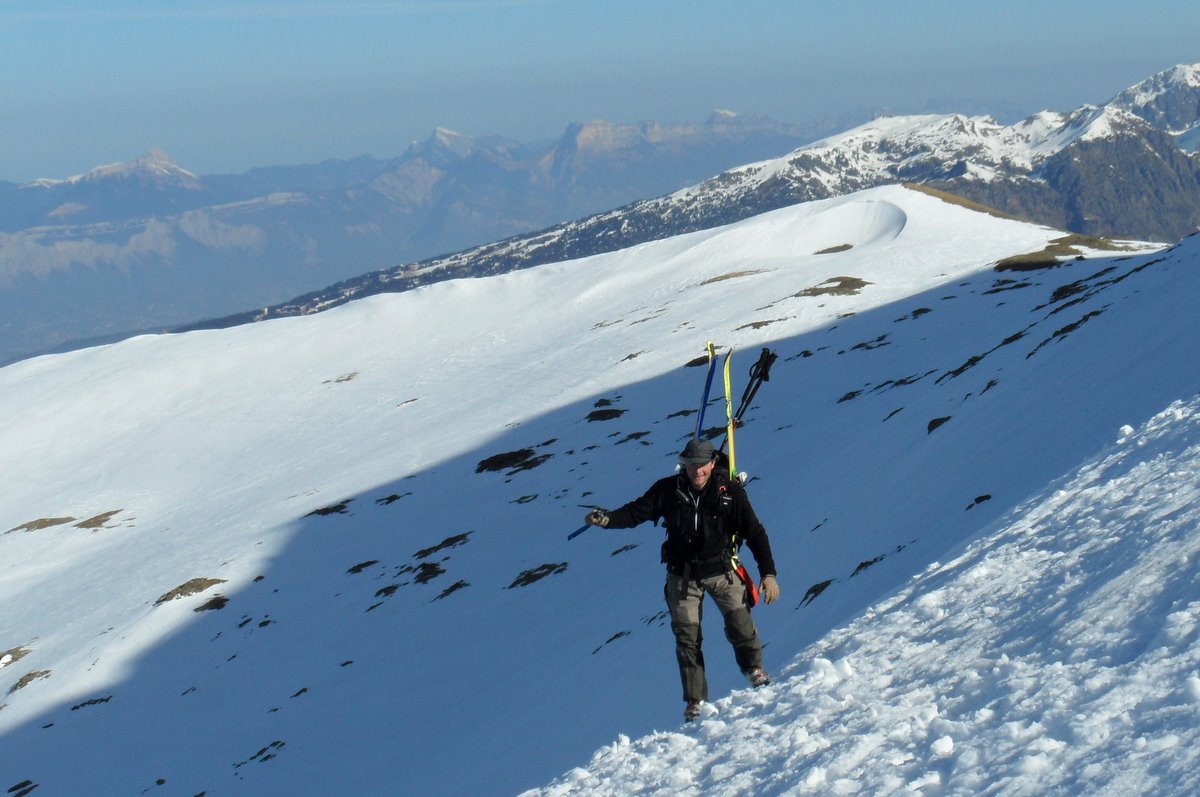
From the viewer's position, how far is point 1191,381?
54.8 ft

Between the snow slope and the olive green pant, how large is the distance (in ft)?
1.69

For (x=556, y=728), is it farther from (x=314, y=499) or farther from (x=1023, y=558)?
(x=314, y=499)

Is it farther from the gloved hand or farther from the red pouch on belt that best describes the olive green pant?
the gloved hand

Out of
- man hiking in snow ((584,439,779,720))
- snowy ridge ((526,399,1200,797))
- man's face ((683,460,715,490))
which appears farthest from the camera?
man hiking in snow ((584,439,779,720))

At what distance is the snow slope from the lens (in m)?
16.6

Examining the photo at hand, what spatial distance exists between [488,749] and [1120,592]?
38.2 ft

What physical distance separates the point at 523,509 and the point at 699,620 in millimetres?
28457

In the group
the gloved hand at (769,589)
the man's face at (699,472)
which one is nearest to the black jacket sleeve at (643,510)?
the man's face at (699,472)

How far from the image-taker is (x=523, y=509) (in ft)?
131

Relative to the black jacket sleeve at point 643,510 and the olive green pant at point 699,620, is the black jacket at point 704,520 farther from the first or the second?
the olive green pant at point 699,620

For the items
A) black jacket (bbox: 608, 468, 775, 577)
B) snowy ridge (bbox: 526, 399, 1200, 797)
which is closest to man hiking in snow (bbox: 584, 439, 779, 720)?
black jacket (bbox: 608, 468, 775, 577)

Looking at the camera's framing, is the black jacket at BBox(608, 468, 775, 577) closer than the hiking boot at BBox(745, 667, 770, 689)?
Yes

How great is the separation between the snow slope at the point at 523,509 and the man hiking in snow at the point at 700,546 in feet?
2.36

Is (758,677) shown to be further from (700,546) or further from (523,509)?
(523,509)
